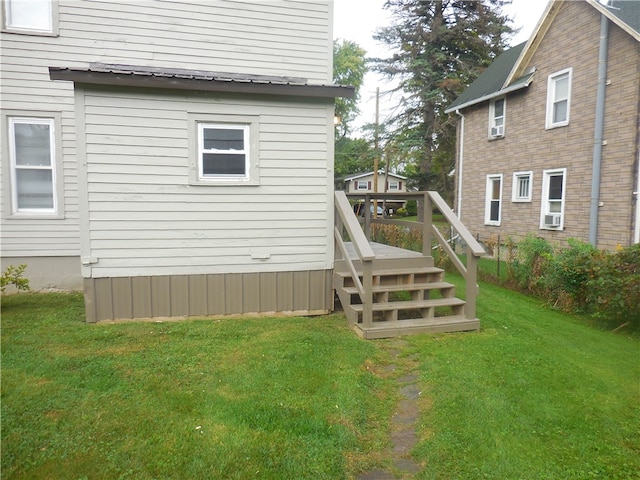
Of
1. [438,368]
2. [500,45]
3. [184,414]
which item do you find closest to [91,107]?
[184,414]

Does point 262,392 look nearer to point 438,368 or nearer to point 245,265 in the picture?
point 438,368

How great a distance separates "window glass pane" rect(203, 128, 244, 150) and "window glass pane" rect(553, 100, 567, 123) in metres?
10.2

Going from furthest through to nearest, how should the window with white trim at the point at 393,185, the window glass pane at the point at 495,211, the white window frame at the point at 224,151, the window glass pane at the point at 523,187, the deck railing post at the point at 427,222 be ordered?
the window with white trim at the point at 393,185
the window glass pane at the point at 495,211
the window glass pane at the point at 523,187
the deck railing post at the point at 427,222
the white window frame at the point at 224,151

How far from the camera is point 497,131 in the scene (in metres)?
14.3

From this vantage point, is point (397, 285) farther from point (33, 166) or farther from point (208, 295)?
point (33, 166)

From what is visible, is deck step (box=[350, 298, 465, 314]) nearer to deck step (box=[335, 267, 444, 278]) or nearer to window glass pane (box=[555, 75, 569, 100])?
deck step (box=[335, 267, 444, 278])

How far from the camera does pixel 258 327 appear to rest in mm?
5488

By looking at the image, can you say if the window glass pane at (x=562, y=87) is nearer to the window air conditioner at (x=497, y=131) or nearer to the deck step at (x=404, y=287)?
the window air conditioner at (x=497, y=131)

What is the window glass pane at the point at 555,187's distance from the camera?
1198cm

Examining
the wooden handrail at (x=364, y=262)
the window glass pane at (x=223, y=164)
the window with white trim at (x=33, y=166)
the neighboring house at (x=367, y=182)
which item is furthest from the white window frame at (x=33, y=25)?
the neighboring house at (x=367, y=182)

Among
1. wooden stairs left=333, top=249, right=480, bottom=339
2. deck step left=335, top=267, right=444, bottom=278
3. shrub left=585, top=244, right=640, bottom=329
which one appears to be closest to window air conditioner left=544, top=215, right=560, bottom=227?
shrub left=585, top=244, right=640, bottom=329

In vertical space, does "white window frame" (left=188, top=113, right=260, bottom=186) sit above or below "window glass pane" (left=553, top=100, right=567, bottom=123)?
below

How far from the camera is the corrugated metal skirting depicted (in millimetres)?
5629

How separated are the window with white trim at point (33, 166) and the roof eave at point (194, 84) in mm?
2622
